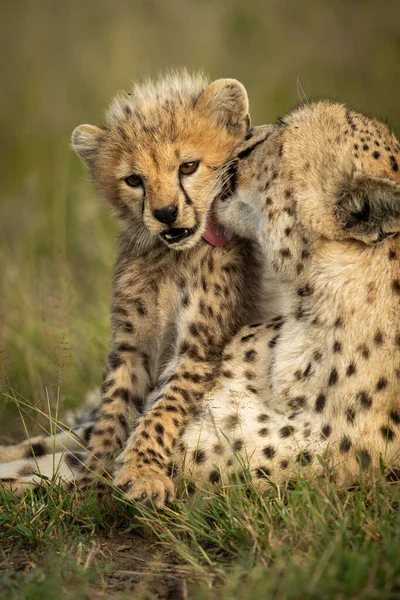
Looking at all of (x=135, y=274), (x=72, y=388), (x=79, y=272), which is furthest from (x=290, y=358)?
(x=79, y=272)

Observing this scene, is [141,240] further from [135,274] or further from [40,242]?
[40,242]

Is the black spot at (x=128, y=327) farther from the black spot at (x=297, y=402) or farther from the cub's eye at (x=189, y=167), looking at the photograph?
the black spot at (x=297, y=402)

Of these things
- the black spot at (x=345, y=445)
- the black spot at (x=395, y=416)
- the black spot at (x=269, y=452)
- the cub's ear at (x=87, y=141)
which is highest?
the cub's ear at (x=87, y=141)

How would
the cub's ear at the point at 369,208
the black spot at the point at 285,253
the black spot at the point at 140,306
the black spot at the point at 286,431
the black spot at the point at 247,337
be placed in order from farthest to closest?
the black spot at the point at 140,306 < the black spot at the point at 247,337 < the black spot at the point at 285,253 < the black spot at the point at 286,431 < the cub's ear at the point at 369,208

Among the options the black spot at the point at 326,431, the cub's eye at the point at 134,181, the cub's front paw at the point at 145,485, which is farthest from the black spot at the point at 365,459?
the cub's eye at the point at 134,181

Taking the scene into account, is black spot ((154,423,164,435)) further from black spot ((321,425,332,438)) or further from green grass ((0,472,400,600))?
black spot ((321,425,332,438))

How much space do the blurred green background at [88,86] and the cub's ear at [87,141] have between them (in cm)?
97

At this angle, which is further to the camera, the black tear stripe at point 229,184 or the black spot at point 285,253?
the black tear stripe at point 229,184

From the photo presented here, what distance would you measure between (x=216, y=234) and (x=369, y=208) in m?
0.70

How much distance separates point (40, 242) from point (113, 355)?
2751 mm

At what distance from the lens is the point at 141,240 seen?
3.17 m

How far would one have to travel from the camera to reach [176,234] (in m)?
2.95

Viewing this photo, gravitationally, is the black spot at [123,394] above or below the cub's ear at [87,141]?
below

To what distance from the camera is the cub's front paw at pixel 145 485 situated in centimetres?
254
